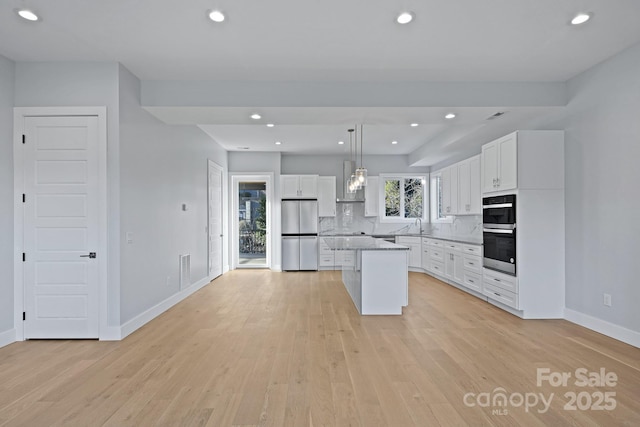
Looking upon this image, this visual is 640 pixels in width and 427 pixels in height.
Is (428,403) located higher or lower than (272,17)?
lower

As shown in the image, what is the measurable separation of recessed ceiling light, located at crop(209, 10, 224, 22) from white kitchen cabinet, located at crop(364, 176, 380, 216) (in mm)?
6027

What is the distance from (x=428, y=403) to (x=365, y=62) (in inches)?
125

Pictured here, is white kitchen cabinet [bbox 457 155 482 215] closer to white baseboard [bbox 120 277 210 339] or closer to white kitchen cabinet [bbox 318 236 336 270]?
white kitchen cabinet [bbox 318 236 336 270]

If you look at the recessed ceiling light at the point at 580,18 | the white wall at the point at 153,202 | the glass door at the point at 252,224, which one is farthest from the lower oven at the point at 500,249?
the glass door at the point at 252,224

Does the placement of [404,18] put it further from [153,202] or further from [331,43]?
[153,202]

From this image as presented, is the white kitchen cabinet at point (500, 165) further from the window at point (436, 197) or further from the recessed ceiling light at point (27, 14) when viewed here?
the recessed ceiling light at point (27, 14)

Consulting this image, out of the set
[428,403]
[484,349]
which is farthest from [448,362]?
[428,403]

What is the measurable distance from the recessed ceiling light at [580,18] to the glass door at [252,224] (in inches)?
252

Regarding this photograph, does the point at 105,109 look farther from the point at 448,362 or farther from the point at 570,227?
the point at 570,227

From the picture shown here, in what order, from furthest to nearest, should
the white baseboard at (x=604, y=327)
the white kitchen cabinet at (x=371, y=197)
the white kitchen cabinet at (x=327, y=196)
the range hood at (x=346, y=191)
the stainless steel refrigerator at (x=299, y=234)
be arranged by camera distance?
the white kitchen cabinet at (x=371, y=197) → the white kitchen cabinet at (x=327, y=196) → the stainless steel refrigerator at (x=299, y=234) → the range hood at (x=346, y=191) → the white baseboard at (x=604, y=327)

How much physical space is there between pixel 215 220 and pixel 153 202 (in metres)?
2.82

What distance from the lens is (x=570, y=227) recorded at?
409cm

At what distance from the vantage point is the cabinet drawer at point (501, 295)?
425 centimetres

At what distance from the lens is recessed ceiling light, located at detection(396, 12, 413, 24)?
2.71 m
